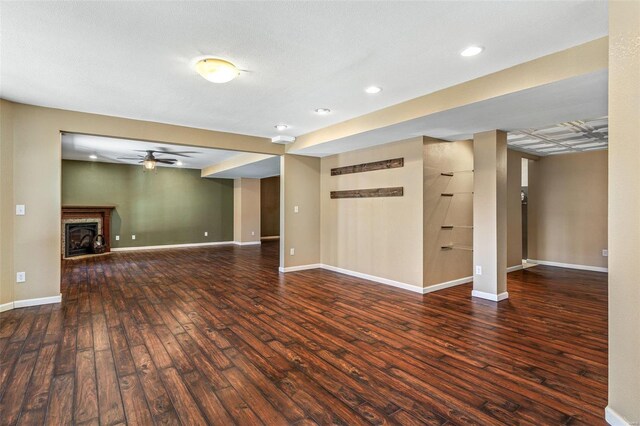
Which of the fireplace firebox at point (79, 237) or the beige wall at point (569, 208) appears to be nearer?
the beige wall at point (569, 208)

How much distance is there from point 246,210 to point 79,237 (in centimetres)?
469

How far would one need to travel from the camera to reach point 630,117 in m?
1.68

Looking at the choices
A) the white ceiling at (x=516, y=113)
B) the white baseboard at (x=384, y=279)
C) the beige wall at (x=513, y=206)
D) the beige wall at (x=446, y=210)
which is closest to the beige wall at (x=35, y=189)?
the white baseboard at (x=384, y=279)

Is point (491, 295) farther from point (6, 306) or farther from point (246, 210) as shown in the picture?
point (246, 210)

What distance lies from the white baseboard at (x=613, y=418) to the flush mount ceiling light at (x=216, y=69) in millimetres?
3588

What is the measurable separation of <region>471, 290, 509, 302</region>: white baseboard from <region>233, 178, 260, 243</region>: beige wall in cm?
803

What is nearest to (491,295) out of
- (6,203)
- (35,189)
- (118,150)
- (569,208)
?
(569,208)

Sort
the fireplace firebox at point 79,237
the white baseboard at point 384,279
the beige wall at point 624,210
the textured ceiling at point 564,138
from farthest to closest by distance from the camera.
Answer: the fireplace firebox at point 79,237, the white baseboard at point 384,279, the textured ceiling at point 564,138, the beige wall at point 624,210

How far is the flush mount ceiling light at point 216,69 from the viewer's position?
275 cm

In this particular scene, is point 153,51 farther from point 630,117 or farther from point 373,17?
point 630,117

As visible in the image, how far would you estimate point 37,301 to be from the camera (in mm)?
4105

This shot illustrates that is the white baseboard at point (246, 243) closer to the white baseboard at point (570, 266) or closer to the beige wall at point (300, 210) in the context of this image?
the beige wall at point (300, 210)

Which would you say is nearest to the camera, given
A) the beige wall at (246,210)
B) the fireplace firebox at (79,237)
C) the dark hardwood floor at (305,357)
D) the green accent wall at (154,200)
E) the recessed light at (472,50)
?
the dark hardwood floor at (305,357)

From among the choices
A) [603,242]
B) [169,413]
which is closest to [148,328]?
[169,413]
